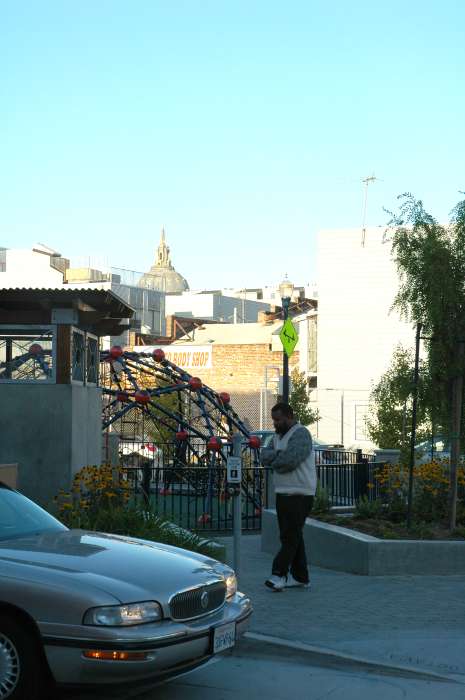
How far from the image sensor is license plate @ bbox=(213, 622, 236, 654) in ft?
22.7

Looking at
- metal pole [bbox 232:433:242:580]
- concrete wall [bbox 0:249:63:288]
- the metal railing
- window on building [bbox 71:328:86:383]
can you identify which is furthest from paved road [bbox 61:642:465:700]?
concrete wall [bbox 0:249:63:288]

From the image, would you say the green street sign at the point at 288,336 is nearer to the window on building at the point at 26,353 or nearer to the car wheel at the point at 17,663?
the window on building at the point at 26,353

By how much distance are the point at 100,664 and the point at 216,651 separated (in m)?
0.87

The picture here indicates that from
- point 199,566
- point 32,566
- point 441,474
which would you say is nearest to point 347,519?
point 441,474

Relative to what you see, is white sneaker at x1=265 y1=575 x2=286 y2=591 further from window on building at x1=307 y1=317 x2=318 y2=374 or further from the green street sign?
window on building at x1=307 y1=317 x2=318 y2=374

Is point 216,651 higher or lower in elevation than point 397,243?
lower

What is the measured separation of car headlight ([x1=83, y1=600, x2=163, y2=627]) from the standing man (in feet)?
15.0

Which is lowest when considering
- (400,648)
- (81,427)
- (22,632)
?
(400,648)

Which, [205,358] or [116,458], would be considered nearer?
[116,458]

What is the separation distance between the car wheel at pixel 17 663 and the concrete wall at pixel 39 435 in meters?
7.14

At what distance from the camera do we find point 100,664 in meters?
6.35

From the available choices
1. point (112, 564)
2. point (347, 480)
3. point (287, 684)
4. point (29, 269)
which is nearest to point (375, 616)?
point (287, 684)

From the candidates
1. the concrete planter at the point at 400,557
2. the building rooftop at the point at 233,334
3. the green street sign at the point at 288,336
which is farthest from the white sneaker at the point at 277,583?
the building rooftop at the point at 233,334

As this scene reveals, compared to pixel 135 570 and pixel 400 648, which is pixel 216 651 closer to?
pixel 135 570
